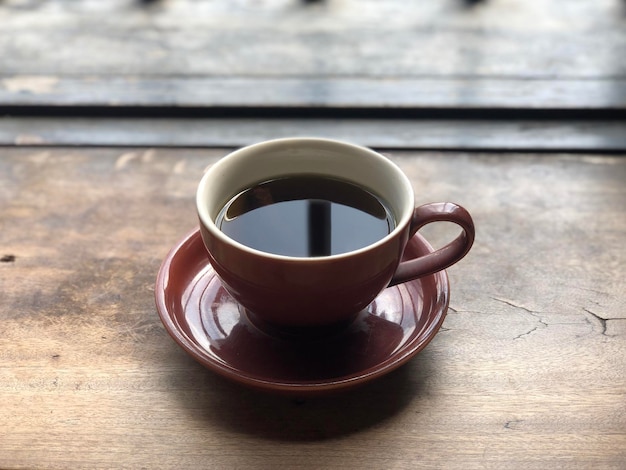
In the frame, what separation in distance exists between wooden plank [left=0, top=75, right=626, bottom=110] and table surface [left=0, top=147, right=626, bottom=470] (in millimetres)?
161

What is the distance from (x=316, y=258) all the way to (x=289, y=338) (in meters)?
0.10

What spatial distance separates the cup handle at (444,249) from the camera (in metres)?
0.51

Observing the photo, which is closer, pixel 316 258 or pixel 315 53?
pixel 316 258

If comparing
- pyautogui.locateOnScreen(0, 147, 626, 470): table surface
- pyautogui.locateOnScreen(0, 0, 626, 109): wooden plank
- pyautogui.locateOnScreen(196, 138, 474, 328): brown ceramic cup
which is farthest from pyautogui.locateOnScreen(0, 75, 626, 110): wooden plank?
pyautogui.locateOnScreen(196, 138, 474, 328): brown ceramic cup

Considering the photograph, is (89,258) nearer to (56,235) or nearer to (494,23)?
(56,235)

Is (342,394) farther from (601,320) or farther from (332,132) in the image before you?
(332,132)

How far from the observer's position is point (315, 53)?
103 cm

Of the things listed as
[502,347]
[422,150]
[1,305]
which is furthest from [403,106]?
[1,305]

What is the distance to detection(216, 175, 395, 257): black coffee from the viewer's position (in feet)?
1.81

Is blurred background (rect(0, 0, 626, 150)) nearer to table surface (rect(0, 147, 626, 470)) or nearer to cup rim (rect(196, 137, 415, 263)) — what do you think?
table surface (rect(0, 147, 626, 470))

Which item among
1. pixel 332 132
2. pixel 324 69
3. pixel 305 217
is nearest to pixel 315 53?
pixel 324 69

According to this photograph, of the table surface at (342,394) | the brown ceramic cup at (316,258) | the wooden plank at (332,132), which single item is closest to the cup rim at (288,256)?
the brown ceramic cup at (316,258)

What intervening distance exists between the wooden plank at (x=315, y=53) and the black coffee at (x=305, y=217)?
1.08 feet

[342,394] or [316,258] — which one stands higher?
[316,258]
